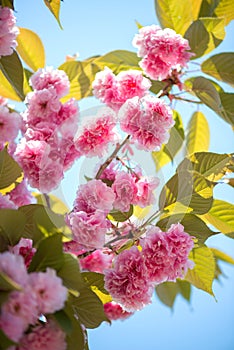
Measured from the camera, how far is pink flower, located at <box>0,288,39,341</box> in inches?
28.1

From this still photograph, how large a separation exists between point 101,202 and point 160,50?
0.49 metres

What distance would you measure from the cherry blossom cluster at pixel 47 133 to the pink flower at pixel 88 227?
128mm

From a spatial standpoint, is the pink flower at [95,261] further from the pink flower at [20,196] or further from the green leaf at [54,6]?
the green leaf at [54,6]

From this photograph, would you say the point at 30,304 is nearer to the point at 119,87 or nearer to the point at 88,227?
the point at 88,227

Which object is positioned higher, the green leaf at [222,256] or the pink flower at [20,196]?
the pink flower at [20,196]

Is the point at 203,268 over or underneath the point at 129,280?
underneath

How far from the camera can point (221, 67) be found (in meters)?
1.59

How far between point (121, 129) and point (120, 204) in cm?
19

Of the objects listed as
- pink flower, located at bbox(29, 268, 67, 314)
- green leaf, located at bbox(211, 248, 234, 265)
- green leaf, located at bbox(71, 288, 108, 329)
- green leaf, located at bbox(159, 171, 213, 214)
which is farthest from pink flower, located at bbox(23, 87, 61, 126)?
green leaf, located at bbox(211, 248, 234, 265)

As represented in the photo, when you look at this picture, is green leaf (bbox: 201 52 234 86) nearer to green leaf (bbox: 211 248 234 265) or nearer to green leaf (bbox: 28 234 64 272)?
green leaf (bbox: 211 248 234 265)

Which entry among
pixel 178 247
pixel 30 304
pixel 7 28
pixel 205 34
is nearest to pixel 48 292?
pixel 30 304

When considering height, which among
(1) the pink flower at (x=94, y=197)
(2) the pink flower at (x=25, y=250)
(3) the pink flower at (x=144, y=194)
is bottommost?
(3) the pink flower at (x=144, y=194)

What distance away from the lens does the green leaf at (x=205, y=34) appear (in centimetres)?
147

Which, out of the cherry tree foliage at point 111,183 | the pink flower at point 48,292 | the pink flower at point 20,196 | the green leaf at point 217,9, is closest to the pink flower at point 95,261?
the cherry tree foliage at point 111,183
